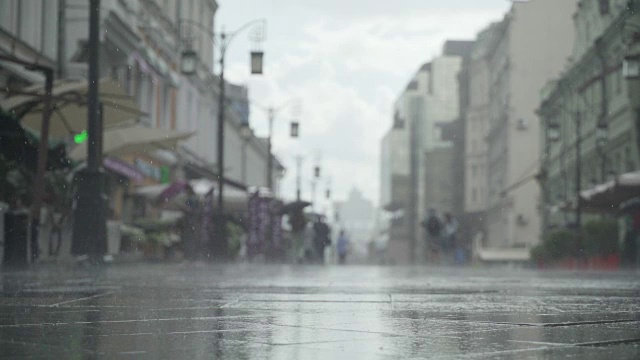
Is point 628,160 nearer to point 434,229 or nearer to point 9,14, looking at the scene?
point 434,229

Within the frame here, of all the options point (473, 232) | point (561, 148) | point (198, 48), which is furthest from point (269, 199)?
point (473, 232)

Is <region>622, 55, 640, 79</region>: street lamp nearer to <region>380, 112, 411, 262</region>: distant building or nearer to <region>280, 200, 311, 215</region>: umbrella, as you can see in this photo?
<region>280, 200, 311, 215</region>: umbrella

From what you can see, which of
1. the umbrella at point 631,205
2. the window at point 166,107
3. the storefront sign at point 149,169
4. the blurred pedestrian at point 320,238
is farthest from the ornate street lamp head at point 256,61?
the window at point 166,107

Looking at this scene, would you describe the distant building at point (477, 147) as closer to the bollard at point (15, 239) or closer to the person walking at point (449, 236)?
the person walking at point (449, 236)

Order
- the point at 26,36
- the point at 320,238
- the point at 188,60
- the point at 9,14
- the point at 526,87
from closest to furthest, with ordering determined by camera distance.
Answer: the point at 9,14
the point at 26,36
the point at 188,60
the point at 320,238
the point at 526,87

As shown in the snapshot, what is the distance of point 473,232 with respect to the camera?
10650cm

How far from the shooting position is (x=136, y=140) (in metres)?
19.6

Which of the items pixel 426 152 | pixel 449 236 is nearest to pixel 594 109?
pixel 449 236

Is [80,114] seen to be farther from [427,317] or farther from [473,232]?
[473,232]

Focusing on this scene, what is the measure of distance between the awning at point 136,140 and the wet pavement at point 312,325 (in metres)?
11.5

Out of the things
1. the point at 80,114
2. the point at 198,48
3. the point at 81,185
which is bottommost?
the point at 81,185

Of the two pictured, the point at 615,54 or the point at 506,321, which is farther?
the point at 615,54

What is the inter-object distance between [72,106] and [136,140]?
126 centimetres

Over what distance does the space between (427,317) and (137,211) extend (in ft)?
120
